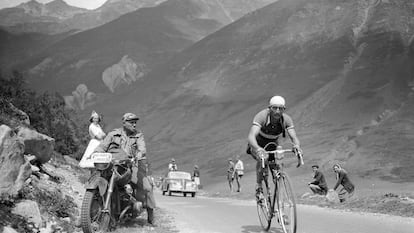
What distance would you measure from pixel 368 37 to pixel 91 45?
10126cm

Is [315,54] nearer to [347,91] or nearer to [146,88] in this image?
[347,91]

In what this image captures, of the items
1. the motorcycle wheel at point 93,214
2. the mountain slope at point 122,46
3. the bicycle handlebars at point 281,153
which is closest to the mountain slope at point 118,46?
the mountain slope at point 122,46

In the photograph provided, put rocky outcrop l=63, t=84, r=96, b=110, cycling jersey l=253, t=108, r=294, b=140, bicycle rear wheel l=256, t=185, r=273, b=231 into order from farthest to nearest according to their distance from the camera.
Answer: rocky outcrop l=63, t=84, r=96, b=110 < bicycle rear wheel l=256, t=185, r=273, b=231 < cycling jersey l=253, t=108, r=294, b=140

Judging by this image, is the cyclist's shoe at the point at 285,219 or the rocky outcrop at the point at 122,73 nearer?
the cyclist's shoe at the point at 285,219

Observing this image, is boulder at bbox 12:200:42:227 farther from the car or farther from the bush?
the car

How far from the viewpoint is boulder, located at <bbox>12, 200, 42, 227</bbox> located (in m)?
6.82

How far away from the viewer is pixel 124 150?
779 cm

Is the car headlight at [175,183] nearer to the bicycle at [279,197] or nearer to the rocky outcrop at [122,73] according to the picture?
the bicycle at [279,197]

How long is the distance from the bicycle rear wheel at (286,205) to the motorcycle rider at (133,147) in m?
2.41

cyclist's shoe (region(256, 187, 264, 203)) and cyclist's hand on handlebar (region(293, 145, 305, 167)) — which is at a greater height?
cyclist's hand on handlebar (region(293, 145, 305, 167))

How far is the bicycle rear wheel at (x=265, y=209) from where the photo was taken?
765 centimetres

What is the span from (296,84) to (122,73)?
63.4 metres

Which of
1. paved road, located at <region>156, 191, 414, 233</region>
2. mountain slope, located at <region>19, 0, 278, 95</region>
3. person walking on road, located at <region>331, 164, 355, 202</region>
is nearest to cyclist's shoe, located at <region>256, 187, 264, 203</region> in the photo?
paved road, located at <region>156, 191, 414, 233</region>

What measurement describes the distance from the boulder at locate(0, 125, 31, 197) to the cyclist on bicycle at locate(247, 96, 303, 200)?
3.41 meters
